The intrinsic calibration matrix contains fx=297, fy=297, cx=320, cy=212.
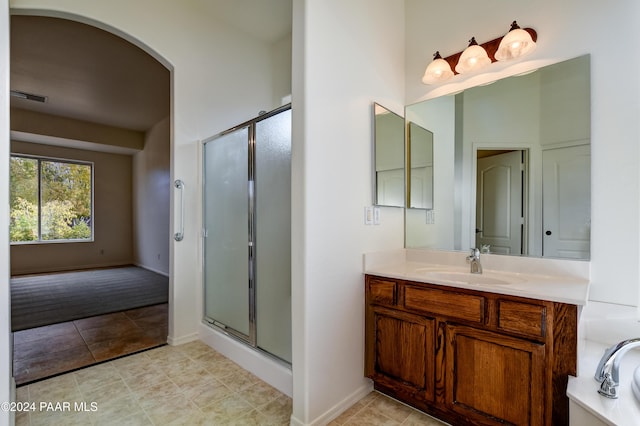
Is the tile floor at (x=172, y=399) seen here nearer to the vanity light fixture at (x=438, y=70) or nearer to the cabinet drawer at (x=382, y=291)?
the cabinet drawer at (x=382, y=291)

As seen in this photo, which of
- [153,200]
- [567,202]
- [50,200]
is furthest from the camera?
[153,200]

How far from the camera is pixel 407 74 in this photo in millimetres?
2301

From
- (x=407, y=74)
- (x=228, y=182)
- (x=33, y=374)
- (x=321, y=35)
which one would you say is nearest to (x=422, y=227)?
(x=407, y=74)

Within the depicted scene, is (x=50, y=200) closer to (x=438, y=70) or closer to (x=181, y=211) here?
(x=181, y=211)

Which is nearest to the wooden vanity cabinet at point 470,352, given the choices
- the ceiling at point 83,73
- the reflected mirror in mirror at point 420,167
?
the reflected mirror in mirror at point 420,167

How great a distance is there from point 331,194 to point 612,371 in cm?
141

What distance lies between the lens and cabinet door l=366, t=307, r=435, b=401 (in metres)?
1.62

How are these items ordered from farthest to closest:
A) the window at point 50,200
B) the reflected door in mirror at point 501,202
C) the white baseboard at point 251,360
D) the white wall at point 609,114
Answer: the window at point 50,200
the white baseboard at point 251,360
the reflected door in mirror at point 501,202
the white wall at point 609,114

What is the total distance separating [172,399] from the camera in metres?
1.85

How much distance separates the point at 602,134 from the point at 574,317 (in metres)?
0.98

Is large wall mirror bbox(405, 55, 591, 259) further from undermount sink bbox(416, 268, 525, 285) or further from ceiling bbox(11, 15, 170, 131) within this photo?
ceiling bbox(11, 15, 170, 131)

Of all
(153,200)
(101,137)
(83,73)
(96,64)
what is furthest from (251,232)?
(101,137)

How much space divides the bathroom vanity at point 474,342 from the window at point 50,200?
7.19m

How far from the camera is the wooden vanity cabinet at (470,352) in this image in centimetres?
127
